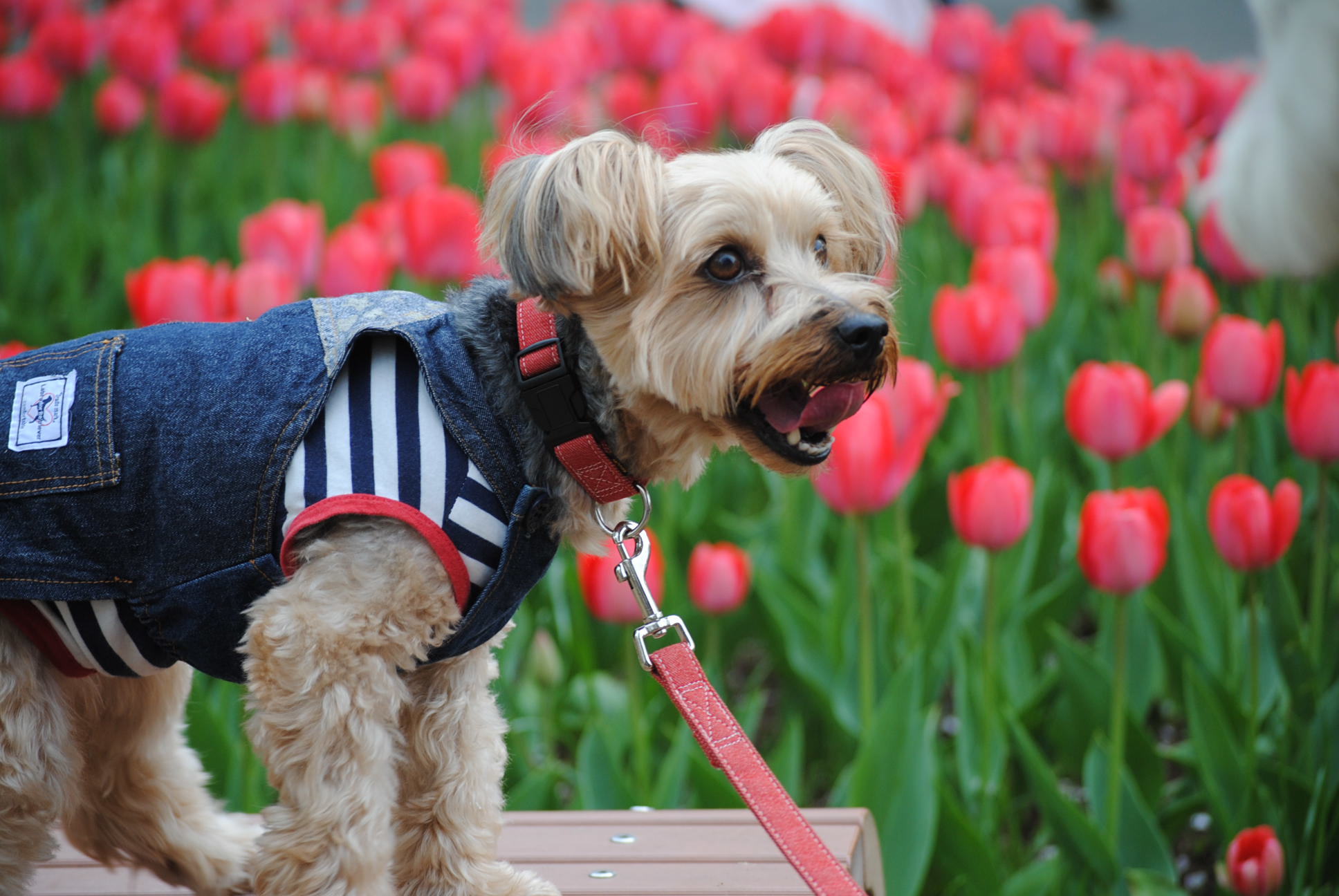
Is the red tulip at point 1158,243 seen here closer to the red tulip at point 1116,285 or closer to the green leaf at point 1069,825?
the red tulip at point 1116,285

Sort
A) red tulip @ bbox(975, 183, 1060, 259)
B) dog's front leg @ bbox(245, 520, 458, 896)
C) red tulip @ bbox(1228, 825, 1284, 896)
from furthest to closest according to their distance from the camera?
red tulip @ bbox(975, 183, 1060, 259) → red tulip @ bbox(1228, 825, 1284, 896) → dog's front leg @ bbox(245, 520, 458, 896)

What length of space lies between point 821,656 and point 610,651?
0.59m

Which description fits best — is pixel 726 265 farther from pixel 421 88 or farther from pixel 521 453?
pixel 421 88

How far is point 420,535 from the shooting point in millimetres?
1633

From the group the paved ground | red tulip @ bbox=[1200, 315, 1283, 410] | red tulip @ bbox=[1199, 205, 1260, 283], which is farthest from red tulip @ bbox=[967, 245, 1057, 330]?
the paved ground

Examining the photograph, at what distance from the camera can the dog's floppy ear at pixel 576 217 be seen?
162cm

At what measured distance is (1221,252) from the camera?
402 cm

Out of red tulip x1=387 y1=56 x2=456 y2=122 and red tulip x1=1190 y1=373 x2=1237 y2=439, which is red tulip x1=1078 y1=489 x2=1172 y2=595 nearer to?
red tulip x1=1190 y1=373 x2=1237 y2=439

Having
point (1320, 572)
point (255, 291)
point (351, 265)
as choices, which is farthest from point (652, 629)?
point (1320, 572)

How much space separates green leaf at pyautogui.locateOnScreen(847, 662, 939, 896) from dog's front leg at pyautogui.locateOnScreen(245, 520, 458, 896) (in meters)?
1.06

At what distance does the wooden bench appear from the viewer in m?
2.05

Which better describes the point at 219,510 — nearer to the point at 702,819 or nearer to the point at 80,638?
the point at 80,638

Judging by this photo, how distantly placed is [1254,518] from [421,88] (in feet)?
11.7

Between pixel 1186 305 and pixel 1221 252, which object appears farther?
pixel 1221 252
